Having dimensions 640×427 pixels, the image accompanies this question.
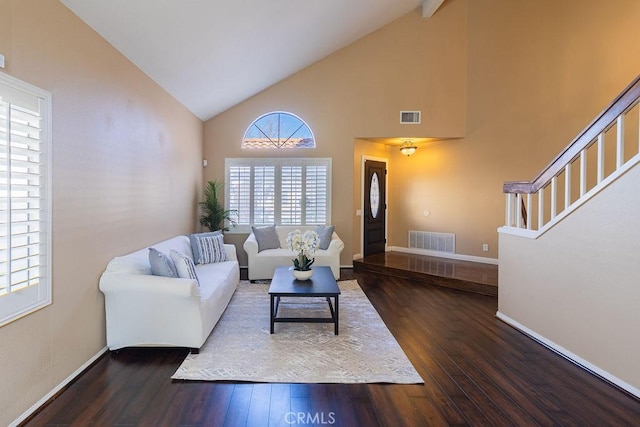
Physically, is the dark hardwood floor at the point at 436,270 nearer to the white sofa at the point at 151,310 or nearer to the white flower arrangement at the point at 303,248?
the white flower arrangement at the point at 303,248

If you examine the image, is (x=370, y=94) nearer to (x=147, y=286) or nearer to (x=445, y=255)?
(x=445, y=255)

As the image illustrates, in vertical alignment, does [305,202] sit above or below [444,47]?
below

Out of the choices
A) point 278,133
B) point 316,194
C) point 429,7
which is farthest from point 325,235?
point 429,7

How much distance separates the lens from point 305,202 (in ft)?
21.4

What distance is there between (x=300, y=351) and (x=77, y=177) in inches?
95.6

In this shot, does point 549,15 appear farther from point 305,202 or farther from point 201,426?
point 201,426

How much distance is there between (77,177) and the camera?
2.70 metres

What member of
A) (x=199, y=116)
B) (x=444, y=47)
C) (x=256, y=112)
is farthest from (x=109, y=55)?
(x=444, y=47)

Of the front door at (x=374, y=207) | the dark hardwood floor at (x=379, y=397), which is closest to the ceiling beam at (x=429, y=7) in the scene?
the front door at (x=374, y=207)

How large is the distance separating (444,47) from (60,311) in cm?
708

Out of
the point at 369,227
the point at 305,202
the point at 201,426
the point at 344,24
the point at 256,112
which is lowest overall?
the point at 201,426

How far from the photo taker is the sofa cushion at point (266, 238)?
19.2 ft

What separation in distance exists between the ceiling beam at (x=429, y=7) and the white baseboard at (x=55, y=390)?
704cm

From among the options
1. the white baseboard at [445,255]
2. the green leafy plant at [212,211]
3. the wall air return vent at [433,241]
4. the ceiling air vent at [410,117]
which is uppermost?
the ceiling air vent at [410,117]
